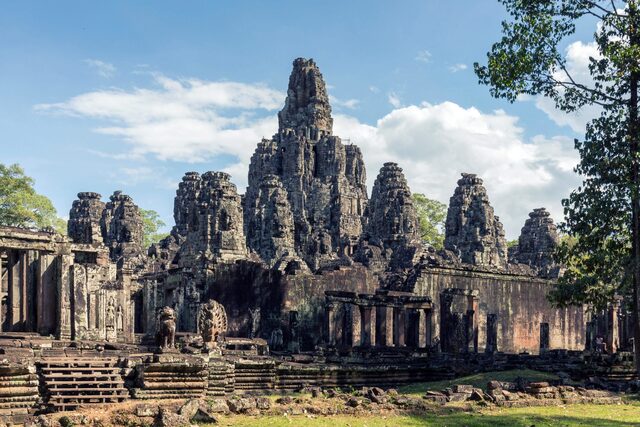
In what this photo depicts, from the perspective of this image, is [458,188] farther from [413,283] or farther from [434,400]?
[434,400]

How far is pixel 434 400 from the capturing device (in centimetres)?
1720

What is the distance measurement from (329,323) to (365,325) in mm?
1710

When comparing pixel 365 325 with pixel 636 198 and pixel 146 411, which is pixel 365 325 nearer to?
pixel 636 198

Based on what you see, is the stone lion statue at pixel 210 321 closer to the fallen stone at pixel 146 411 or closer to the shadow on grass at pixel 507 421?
the fallen stone at pixel 146 411

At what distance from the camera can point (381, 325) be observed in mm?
36281

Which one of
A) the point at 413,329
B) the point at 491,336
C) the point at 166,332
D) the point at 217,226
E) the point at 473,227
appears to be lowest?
the point at 491,336

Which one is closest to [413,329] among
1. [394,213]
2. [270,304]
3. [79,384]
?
[270,304]

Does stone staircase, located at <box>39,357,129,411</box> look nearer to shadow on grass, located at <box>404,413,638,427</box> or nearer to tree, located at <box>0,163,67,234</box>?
shadow on grass, located at <box>404,413,638,427</box>

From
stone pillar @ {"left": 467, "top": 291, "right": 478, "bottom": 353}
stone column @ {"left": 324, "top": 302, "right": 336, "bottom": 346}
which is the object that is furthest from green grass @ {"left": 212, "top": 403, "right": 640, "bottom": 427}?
stone pillar @ {"left": 467, "top": 291, "right": 478, "bottom": 353}

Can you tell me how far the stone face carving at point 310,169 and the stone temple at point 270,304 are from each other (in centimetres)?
484

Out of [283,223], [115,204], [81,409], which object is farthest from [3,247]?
[115,204]

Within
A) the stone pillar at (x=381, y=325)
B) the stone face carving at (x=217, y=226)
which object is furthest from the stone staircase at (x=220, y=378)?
the stone face carving at (x=217, y=226)

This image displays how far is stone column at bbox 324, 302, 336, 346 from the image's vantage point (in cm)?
3350

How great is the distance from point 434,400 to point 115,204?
67.6 m
